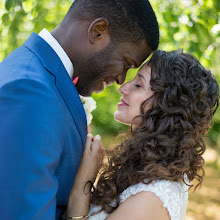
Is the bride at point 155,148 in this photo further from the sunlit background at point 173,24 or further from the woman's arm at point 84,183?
the sunlit background at point 173,24

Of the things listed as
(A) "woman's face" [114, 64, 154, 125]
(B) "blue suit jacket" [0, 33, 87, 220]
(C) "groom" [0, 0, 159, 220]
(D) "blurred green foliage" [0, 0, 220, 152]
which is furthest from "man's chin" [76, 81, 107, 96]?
(D) "blurred green foliage" [0, 0, 220, 152]

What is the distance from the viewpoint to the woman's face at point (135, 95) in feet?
8.27

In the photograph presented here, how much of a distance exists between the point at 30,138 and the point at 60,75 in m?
0.54

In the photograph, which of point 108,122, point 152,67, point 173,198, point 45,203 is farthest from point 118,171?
point 108,122

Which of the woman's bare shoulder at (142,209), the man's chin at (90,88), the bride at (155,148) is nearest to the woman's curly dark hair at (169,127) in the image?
the bride at (155,148)

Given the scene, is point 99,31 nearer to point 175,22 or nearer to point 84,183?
point 84,183

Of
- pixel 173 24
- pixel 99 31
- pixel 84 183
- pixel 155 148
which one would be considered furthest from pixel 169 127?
pixel 173 24

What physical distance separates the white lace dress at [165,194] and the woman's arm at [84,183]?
0.48 ft

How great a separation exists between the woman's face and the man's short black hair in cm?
30

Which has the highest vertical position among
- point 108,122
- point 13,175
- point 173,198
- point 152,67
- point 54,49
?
point 54,49

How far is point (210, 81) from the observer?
2.55m

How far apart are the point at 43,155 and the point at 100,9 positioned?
3.42 ft

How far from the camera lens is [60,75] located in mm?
2062

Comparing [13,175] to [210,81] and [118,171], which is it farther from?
[210,81]
